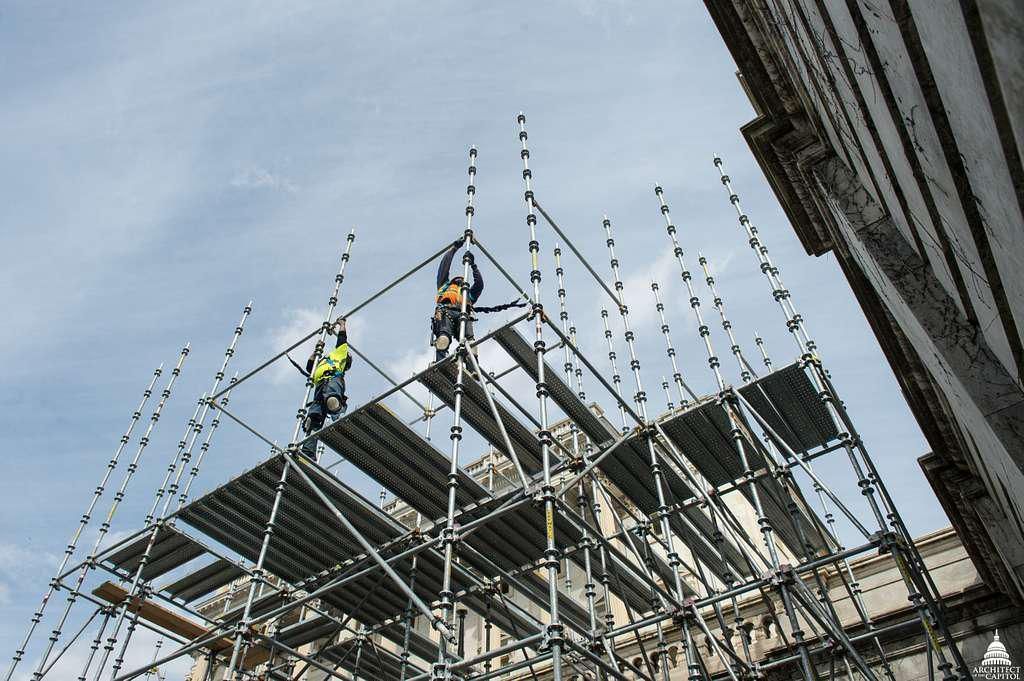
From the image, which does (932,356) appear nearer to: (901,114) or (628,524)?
(901,114)

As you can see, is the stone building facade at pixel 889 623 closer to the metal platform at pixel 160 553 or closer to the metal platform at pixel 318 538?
the metal platform at pixel 318 538

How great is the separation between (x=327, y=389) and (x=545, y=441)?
4.25 metres

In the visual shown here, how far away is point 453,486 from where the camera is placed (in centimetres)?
906

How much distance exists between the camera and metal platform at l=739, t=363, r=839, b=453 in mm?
11117

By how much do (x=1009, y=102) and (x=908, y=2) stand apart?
946mm

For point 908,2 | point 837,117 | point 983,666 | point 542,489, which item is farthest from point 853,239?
point 983,666

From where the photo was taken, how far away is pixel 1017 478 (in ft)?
15.9

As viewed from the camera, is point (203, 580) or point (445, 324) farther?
point (203, 580)

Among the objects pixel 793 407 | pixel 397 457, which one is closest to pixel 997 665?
pixel 793 407

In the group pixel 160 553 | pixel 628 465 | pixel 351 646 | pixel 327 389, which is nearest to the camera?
pixel 628 465

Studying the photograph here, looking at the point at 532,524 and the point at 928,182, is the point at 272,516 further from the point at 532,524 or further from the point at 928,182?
the point at 928,182

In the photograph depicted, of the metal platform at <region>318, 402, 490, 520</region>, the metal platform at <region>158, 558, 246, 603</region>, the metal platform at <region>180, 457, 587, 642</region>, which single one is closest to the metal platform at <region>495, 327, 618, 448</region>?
the metal platform at <region>318, 402, 490, 520</region>

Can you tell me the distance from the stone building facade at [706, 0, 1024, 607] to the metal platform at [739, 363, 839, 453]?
5.45ft

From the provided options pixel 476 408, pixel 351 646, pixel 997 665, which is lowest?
pixel 997 665
